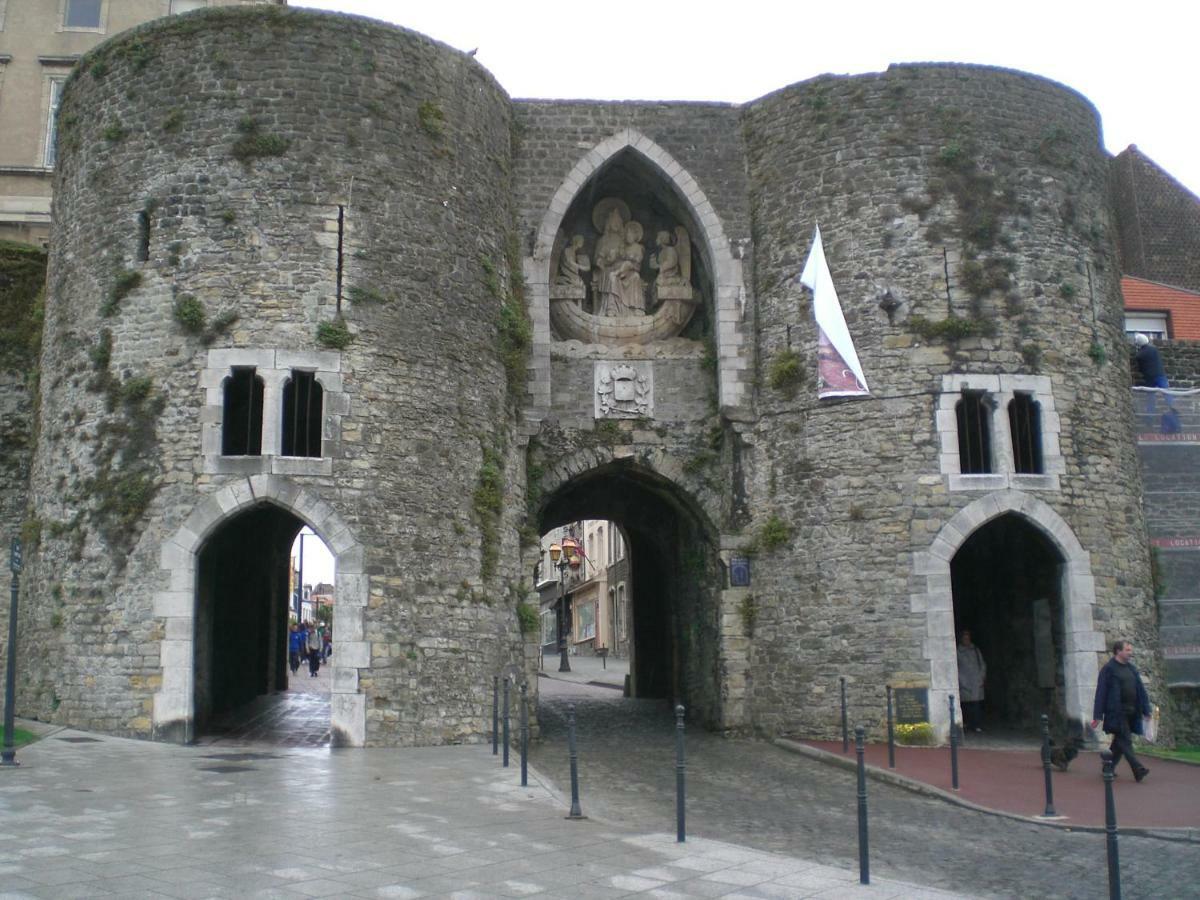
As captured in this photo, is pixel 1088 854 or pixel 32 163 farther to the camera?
pixel 32 163

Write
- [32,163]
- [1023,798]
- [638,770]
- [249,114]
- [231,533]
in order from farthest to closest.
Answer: [32,163], [231,533], [249,114], [638,770], [1023,798]

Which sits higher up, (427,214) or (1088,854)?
(427,214)

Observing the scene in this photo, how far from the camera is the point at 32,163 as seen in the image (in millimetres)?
28281

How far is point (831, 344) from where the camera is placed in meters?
17.0

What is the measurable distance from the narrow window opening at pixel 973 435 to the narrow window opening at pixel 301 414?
855 centimetres

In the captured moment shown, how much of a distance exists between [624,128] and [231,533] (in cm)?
847

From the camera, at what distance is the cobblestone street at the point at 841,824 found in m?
8.28

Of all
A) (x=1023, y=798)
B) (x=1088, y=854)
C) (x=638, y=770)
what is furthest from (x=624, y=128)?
(x=1088, y=854)

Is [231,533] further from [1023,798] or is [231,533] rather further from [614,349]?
[1023,798]

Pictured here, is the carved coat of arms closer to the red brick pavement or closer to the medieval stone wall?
the medieval stone wall

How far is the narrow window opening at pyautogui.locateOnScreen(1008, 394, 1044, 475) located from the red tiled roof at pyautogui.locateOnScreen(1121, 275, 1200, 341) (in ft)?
34.6

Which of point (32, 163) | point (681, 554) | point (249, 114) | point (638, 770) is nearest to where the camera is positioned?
point (638, 770)

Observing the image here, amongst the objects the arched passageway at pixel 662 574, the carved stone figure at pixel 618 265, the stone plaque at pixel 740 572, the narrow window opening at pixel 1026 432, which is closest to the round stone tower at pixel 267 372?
the carved stone figure at pixel 618 265

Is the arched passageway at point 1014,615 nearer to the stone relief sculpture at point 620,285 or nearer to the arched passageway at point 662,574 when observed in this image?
the arched passageway at point 662,574
